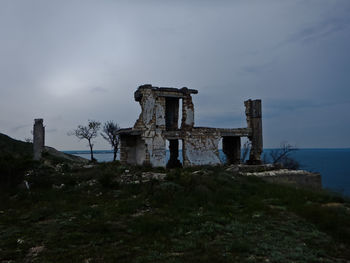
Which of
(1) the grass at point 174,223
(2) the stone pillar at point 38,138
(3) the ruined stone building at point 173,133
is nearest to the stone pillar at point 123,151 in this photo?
(3) the ruined stone building at point 173,133

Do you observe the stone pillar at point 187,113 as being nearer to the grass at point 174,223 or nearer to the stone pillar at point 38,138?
the grass at point 174,223

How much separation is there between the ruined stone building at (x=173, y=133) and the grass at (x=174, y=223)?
624 centimetres


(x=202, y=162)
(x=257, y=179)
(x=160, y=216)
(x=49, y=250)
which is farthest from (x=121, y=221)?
(x=202, y=162)

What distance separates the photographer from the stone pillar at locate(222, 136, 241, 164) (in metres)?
21.7

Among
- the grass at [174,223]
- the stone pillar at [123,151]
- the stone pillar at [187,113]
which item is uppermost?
the stone pillar at [187,113]

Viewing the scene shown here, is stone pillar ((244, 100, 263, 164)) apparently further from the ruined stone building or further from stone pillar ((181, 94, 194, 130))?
stone pillar ((181, 94, 194, 130))

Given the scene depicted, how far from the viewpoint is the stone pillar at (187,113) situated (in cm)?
1862

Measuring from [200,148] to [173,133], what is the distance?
209cm

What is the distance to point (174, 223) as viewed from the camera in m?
6.98

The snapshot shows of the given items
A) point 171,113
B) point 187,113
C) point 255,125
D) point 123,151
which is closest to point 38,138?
point 123,151

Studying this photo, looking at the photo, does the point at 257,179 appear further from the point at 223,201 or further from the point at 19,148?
the point at 19,148

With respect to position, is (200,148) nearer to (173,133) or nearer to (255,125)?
(173,133)

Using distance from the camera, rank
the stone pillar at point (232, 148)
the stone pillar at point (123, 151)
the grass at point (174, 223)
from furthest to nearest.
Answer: the stone pillar at point (232, 148) < the stone pillar at point (123, 151) < the grass at point (174, 223)

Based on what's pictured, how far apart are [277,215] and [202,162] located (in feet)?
36.2
